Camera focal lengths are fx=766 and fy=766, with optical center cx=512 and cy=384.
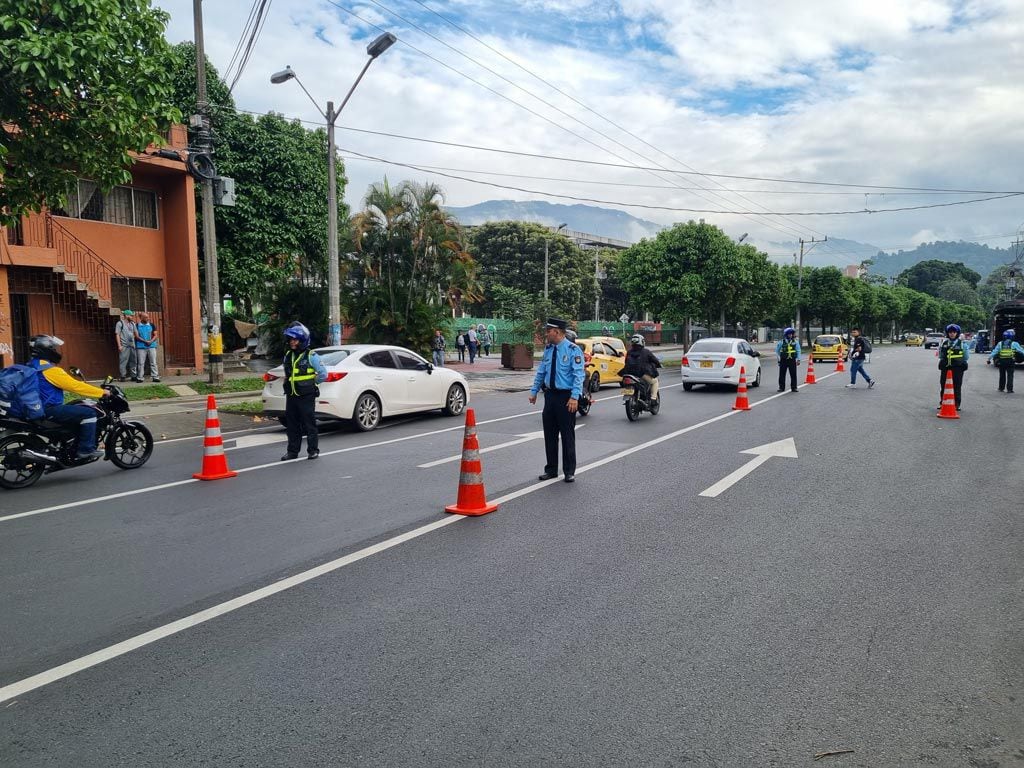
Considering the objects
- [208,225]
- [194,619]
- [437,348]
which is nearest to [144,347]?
[208,225]

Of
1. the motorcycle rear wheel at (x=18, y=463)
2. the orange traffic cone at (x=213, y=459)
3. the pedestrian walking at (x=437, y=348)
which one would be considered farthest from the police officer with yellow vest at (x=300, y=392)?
the pedestrian walking at (x=437, y=348)

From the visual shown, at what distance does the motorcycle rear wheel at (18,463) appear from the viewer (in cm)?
820

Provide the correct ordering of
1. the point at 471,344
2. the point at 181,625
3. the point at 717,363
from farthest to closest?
the point at 471,344 < the point at 717,363 < the point at 181,625

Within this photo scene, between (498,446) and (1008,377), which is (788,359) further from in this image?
(498,446)

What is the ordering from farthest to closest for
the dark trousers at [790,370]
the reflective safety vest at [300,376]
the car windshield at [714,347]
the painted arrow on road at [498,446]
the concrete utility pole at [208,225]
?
the car windshield at [714,347] < the dark trousers at [790,370] < the concrete utility pole at [208,225] < the reflective safety vest at [300,376] < the painted arrow on road at [498,446]

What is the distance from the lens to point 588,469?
9.20m

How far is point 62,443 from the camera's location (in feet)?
28.6

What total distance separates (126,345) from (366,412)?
9.21 metres

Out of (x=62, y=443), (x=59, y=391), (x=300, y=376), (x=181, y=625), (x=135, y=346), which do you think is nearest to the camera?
(x=181, y=625)

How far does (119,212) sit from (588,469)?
58.4 ft

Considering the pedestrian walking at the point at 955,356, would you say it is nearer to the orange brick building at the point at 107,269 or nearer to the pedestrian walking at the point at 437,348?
the pedestrian walking at the point at 437,348

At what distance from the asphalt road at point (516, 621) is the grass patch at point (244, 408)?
597 cm

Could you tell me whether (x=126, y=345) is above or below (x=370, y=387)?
above

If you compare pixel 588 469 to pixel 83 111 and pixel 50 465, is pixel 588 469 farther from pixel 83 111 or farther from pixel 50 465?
pixel 83 111
